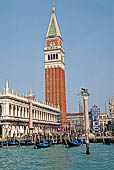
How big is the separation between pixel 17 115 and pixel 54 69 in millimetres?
29450

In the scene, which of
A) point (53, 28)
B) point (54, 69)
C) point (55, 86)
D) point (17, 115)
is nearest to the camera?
point (17, 115)

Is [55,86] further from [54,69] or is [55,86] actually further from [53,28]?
[53,28]

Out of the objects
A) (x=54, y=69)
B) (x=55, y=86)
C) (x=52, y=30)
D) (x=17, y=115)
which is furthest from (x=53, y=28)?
(x=17, y=115)

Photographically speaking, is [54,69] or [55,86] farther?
[54,69]

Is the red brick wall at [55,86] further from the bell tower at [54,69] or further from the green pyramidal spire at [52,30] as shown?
the green pyramidal spire at [52,30]

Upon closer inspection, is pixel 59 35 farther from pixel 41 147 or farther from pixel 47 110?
pixel 41 147

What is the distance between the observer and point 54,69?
277 feet

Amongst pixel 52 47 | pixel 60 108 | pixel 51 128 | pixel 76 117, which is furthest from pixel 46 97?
pixel 76 117

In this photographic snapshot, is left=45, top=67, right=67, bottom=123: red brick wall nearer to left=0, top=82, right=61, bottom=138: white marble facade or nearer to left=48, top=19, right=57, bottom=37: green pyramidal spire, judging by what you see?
left=0, top=82, right=61, bottom=138: white marble facade

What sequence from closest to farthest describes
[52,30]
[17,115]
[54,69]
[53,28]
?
[17,115], [54,69], [53,28], [52,30]

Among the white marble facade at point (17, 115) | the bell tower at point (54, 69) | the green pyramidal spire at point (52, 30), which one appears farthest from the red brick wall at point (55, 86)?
the green pyramidal spire at point (52, 30)

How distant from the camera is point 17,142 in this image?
47.2 m

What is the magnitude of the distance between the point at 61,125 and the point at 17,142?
37.3 m

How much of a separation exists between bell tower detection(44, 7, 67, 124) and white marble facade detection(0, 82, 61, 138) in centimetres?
848
